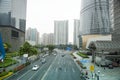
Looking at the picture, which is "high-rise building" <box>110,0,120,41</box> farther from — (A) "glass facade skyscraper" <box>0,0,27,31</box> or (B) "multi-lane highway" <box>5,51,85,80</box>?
(A) "glass facade skyscraper" <box>0,0,27,31</box>

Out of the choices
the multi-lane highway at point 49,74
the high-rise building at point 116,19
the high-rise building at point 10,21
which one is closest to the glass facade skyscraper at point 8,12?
the high-rise building at point 10,21

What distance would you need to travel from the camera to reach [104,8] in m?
195

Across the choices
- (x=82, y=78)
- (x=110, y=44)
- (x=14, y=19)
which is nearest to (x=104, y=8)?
(x=14, y=19)

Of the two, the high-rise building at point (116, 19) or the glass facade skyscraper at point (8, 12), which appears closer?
the high-rise building at point (116, 19)

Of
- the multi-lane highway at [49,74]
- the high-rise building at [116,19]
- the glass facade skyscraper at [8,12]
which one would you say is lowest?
the multi-lane highway at [49,74]

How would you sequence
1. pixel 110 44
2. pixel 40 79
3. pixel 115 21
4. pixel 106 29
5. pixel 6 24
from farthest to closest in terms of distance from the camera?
pixel 106 29
pixel 6 24
pixel 115 21
pixel 110 44
pixel 40 79

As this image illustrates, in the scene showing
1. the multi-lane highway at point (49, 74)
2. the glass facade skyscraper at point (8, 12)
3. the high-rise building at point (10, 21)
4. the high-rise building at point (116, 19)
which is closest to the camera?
the multi-lane highway at point (49, 74)

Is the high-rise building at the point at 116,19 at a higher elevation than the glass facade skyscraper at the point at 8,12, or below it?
below

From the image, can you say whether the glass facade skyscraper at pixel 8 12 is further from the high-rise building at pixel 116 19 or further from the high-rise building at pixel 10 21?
the high-rise building at pixel 116 19

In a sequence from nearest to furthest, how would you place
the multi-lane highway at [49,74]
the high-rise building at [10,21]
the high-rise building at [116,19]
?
the multi-lane highway at [49,74] → the high-rise building at [116,19] → the high-rise building at [10,21]

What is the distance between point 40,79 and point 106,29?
149988mm

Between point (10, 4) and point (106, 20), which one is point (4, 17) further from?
point (106, 20)

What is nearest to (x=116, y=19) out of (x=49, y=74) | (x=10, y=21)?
(x=49, y=74)


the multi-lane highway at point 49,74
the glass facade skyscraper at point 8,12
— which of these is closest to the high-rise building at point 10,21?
the glass facade skyscraper at point 8,12
